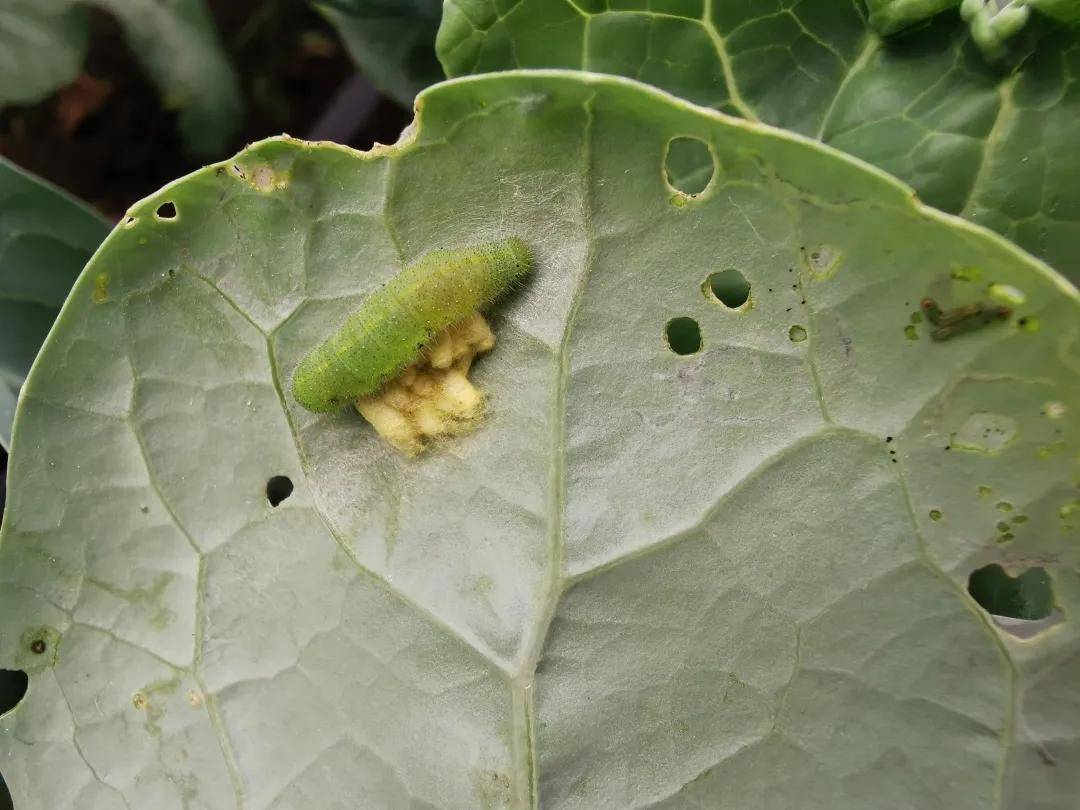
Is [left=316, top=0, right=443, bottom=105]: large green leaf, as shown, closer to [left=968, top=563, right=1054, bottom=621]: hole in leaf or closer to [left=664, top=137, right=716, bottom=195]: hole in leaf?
[left=664, top=137, right=716, bottom=195]: hole in leaf

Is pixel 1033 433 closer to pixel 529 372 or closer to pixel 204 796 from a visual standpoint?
pixel 529 372

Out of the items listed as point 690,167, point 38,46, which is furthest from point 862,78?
point 38,46

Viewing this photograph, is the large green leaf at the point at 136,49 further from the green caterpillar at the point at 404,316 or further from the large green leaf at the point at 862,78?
the green caterpillar at the point at 404,316

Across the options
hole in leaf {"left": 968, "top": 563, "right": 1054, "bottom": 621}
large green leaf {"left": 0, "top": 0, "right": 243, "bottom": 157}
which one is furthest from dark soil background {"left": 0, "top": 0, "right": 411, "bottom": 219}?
hole in leaf {"left": 968, "top": 563, "right": 1054, "bottom": 621}

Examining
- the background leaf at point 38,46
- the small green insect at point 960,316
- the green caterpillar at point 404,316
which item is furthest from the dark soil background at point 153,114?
the small green insect at point 960,316

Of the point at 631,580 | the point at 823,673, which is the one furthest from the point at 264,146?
the point at 823,673

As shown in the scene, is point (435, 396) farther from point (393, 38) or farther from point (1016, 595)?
point (393, 38)
